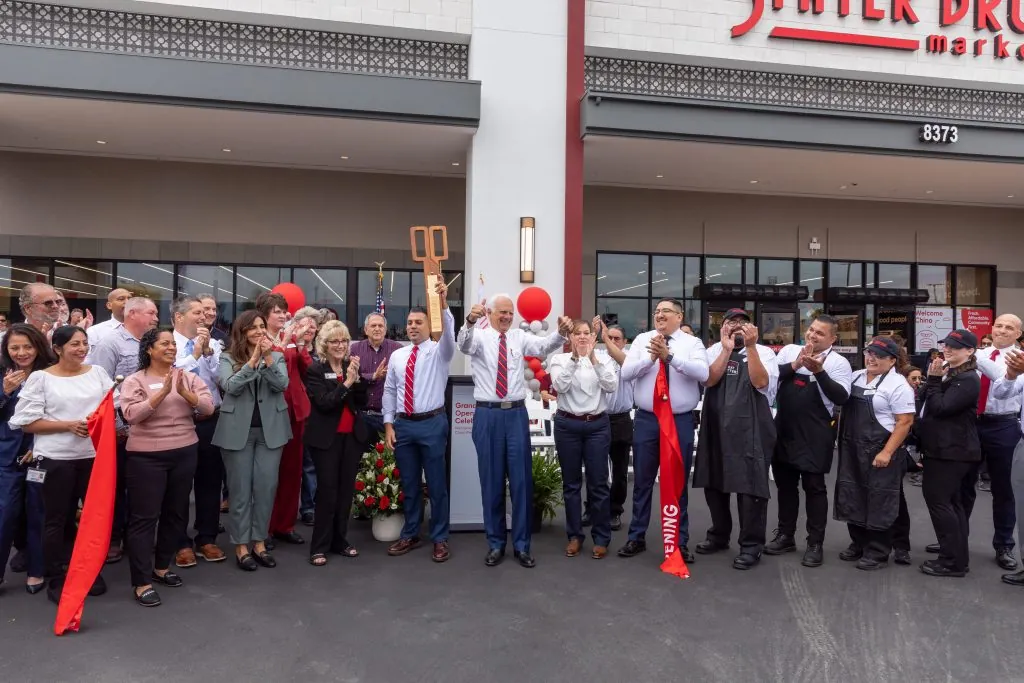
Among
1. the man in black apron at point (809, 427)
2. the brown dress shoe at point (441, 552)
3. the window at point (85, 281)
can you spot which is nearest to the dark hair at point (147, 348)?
the brown dress shoe at point (441, 552)

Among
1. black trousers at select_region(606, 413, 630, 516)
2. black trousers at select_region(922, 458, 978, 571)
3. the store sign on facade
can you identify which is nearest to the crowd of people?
black trousers at select_region(922, 458, 978, 571)

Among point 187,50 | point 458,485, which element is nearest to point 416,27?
point 187,50

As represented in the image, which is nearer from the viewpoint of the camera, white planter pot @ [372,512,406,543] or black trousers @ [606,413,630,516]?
white planter pot @ [372,512,406,543]

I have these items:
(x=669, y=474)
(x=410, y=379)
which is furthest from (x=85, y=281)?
(x=669, y=474)

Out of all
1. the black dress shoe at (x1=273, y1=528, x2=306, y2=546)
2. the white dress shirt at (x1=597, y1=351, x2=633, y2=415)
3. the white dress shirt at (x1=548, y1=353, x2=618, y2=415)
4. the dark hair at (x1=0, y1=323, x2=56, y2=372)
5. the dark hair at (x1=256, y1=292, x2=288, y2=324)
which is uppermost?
the dark hair at (x1=256, y1=292, x2=288, y2=324)

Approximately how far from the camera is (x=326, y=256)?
1270 cm

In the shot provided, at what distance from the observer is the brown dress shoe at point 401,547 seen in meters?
5.51

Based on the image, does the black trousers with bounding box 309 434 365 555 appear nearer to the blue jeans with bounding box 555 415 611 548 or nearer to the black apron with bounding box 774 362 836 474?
the blue jeans with bounding box 555 415 611 548

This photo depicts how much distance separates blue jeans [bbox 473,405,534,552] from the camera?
533cm

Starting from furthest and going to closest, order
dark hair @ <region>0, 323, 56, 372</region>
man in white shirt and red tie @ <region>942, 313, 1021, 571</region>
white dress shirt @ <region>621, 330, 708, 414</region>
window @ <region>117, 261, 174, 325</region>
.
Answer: window @ <region>117, 261, 174, 325</region> → man in white shirt and red tie @ <region>942, 313, 1021, 571</region> → white dress shirt @ <region>621, 330, 708, 414</region> → dark hair @ <region>0, 323, 56, 372</region>

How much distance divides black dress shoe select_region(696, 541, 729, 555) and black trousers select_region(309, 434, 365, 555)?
2.98 metres

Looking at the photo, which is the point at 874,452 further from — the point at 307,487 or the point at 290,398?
the point at 307,487

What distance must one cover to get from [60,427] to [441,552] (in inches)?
112

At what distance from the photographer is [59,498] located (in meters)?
4.43
